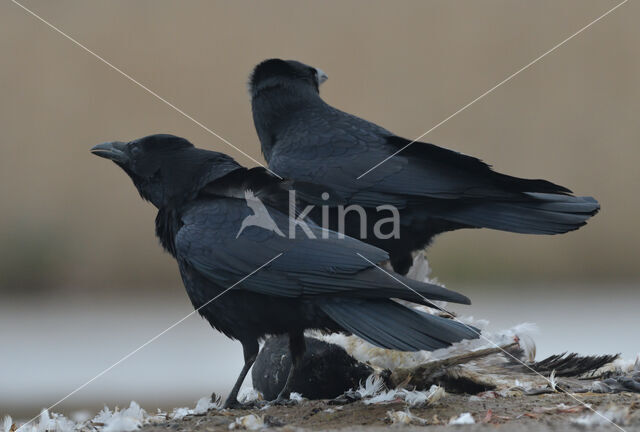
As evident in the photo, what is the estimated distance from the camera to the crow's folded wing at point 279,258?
16.0 feet

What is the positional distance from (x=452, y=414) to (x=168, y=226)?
199cm

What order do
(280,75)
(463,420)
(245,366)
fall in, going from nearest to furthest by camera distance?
(463,420), (245,366), (280,75)

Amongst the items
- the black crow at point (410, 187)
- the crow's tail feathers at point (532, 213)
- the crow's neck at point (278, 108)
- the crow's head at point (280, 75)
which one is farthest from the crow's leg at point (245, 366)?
the crow's head at point (280, 75)

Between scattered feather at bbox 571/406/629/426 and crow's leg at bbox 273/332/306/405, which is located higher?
crow's leg at bbox 273/332/306/405

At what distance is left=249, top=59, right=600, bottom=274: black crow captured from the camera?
6.05m

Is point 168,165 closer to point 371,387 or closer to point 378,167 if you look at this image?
point 378,167

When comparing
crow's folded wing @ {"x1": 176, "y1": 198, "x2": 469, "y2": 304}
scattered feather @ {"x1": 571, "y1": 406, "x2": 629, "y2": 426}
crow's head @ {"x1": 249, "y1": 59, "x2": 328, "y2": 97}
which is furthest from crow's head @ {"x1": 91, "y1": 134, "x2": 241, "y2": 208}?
scattered feather @ {"x1": 571, "y1": 406, "x2": 629, "y2": 426}

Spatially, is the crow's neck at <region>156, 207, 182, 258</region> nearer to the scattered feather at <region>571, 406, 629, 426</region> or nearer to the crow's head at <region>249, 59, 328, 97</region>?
the crow's head at <region>249, 59, 328, 97</region>

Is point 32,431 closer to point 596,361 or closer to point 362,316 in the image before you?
point 362,316

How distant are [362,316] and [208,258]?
36.5 inches

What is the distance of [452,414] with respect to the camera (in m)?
4.73

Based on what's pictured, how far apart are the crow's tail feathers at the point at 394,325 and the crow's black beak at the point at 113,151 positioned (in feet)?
5.70

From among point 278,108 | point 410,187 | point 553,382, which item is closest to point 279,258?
point 410,187

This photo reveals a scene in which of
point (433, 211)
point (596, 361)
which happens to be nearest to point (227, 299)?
point (433, 211)
